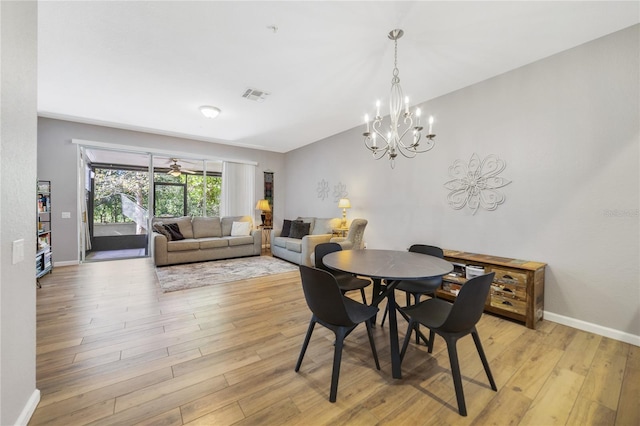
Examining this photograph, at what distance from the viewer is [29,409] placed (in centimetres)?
141

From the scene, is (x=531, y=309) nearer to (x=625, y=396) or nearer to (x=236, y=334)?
(x=625, y=396)

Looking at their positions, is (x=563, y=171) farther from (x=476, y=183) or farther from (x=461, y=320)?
(x=461, y=320)

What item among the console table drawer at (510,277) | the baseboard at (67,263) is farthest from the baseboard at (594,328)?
the baseboard at (67,263)

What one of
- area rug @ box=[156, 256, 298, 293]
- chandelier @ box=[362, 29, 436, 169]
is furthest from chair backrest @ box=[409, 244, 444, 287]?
area rug @ box=[156, 256, 298, 293]

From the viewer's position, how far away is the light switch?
1274 millimetres

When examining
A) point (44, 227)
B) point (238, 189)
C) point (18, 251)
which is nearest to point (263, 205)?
point (238, 189)

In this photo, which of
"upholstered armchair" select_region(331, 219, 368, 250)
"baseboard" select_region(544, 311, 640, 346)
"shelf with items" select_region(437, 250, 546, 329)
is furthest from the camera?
"upholstered armchair" select_region(331, 219, 368, 250)

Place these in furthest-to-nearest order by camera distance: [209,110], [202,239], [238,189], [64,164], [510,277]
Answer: [238,189] < [202,239] < [64,164] < [209,110] < [510,277]

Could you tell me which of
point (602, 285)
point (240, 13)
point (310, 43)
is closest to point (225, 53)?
point (240, 13)

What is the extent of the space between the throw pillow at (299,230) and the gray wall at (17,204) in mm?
4329

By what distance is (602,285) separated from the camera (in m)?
2.41

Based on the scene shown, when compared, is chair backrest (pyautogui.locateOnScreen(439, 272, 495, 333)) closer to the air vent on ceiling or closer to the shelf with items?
the shelf with items

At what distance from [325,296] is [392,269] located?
56cm

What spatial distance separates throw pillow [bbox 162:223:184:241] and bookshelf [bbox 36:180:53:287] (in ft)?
5.63
